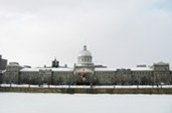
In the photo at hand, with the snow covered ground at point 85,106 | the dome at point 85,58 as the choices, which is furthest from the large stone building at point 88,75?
the snow covered ground at point 85,106

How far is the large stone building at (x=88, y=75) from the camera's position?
95625 mm

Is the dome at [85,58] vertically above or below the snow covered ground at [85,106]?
above

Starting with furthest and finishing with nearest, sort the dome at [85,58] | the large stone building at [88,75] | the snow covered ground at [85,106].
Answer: the dome at [85,58], the large stone building at [88,75], the snow covered ground at [85,106]

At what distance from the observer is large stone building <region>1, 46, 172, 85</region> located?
314 feet

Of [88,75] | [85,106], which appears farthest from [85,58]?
[85,106]

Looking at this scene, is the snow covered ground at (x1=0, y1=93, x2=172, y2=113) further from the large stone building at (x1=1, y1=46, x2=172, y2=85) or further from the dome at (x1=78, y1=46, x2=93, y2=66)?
the dome at (x1=78, y1=46, x2=93, y2=66)

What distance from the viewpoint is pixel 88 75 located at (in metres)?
97.2

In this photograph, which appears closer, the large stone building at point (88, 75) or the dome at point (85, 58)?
the large stone building at point (88, 75)

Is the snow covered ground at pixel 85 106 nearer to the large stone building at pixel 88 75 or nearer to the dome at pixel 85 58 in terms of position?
the large stone building at pixel 88 75

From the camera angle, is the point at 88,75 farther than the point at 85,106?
Yes

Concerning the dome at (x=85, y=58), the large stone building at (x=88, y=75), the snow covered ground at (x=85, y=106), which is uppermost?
the dome at (x=85, y=58)

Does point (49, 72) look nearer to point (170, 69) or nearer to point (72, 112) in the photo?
point (170, 69)

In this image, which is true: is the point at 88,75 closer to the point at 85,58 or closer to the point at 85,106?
the point at 85,58

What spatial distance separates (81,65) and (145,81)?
2070 cm
